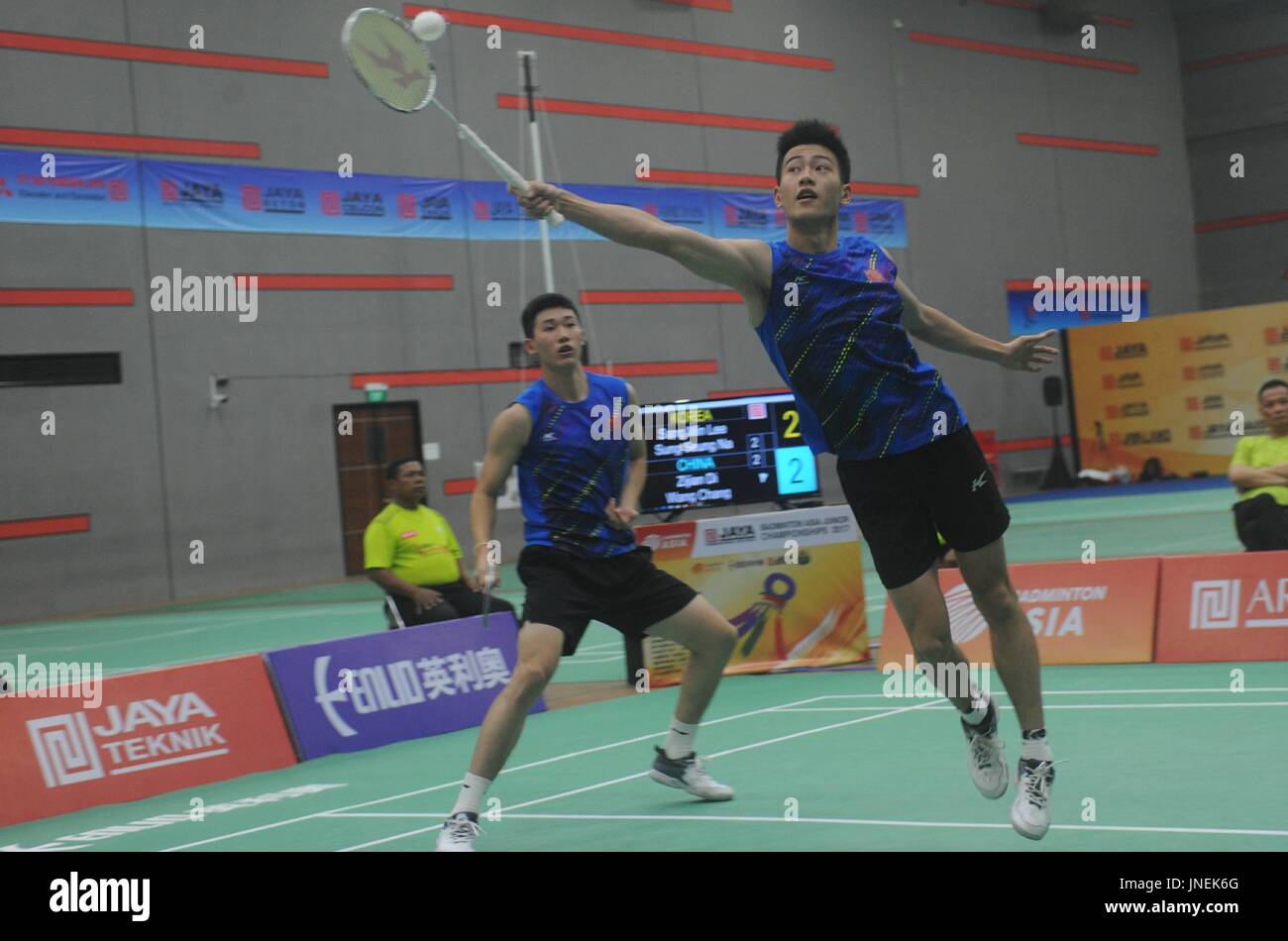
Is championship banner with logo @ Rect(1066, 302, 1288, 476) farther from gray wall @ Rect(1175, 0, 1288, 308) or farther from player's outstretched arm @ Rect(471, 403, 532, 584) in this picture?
player's outstretched arm @ Rect(471, 403, 532, 584)

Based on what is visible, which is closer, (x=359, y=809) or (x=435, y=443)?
(x=359, y=809)

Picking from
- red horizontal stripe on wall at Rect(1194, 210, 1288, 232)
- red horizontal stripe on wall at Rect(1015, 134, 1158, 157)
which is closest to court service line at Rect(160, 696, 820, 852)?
red horizontal stripe on wall at Rect(1015, 134, 1158, 157)

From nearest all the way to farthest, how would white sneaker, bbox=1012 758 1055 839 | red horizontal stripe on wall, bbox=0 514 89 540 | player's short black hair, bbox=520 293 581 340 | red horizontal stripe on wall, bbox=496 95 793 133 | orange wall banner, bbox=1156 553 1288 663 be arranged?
white sneaker, bbox=1012 758 1055 839, player's short black hair, bbox=520 293 581 340, orange wall banner, bbox=1156 553 1288 663, red horizontal stripe on wall, bbox=0 514 89 540, red horizontal stripe on wall, bbox=496 95 793 133

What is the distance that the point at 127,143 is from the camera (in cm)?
2041

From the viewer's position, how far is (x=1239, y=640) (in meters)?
8.98

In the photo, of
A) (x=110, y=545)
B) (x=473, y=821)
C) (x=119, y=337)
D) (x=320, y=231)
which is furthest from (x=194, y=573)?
(x=473, y=821)

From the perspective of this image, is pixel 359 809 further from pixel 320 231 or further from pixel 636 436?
pixel 320 231

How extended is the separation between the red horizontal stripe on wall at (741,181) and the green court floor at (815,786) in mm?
18271

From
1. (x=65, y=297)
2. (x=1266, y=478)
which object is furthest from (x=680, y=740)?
(x=65, y=297)

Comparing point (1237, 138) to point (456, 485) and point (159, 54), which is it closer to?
point (456, 485)

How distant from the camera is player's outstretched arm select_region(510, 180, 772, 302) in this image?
13.8 feet

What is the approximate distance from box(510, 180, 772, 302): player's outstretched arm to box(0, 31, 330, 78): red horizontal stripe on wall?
17.7 m

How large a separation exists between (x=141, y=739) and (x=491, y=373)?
1671 cm
